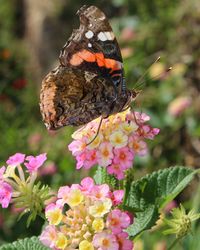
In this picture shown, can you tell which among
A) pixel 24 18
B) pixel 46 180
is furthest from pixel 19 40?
pixel 46 180

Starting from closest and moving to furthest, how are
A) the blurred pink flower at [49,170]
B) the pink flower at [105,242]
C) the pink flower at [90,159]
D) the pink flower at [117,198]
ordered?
the pink flower at [105,242] → the pink flower at [117,198] → the pink flower at [90,159] → the blurred pink flower at [49,170]

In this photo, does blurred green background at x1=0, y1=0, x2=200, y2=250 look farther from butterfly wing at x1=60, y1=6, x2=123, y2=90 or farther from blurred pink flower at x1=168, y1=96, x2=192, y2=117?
butterfly wing at x1=60, y1=6, x2=123, y2=90

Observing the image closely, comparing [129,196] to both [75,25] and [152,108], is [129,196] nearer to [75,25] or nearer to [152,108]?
[152,108]

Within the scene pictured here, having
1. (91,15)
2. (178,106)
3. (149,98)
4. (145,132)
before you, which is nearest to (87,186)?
(145,132)

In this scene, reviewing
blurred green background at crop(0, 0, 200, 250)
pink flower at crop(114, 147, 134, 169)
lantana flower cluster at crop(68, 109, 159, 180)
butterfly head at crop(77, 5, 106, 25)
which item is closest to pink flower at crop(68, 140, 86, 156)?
lantana flower cluster at crop(68, 109, 159, 180)

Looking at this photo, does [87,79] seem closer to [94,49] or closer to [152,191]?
[94,49]

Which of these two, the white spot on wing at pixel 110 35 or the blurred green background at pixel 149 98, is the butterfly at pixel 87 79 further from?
the blurred green background at pixel 149 98

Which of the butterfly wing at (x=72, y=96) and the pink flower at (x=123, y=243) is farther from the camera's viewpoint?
the butterfly wing at (x=72, y=96)

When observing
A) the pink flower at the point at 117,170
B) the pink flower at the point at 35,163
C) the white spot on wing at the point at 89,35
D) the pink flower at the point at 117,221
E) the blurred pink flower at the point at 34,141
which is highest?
the white spot on wing at the point at 89,35

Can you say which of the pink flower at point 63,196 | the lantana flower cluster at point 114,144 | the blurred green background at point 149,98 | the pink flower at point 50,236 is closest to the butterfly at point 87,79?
the lantana flower cluster at point 114,144
